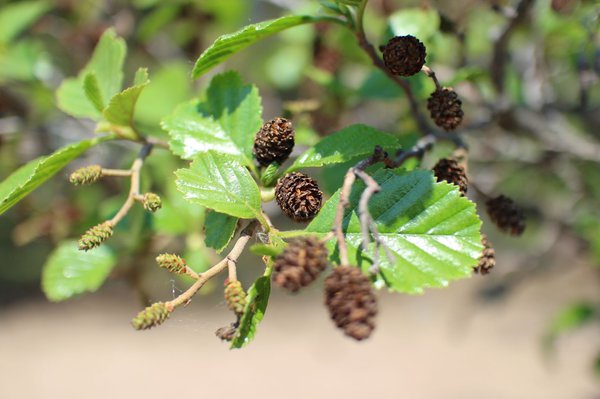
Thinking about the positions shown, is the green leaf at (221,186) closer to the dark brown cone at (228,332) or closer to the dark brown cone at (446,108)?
the dark brown cone at (228,332)

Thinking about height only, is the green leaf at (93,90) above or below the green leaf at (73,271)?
above

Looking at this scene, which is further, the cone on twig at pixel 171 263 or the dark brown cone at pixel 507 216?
the dark brown cone at pixel 507 216

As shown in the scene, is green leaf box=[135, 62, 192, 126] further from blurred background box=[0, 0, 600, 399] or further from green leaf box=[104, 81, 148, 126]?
green leaf box=[104, 81, 148, 126]

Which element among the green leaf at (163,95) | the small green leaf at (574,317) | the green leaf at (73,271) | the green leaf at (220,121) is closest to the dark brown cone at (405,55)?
the green leaf at (220,121)

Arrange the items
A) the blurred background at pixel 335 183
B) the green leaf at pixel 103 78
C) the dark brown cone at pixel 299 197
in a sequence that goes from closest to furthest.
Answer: the dark brown cone at pixel 299 197, the green leaf at pixel 103 78, the blurred background at pixel 335 183

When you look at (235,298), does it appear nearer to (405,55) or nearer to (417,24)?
(405,55)

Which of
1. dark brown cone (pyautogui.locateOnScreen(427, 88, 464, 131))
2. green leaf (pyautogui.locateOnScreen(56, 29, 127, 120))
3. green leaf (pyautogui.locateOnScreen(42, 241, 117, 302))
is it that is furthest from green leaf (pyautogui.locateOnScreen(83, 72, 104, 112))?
dark brown cone (pyautogui.locateOnScreen(427, 88, 464, 131))

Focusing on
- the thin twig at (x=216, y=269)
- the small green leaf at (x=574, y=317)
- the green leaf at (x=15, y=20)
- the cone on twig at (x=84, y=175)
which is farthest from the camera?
the small green leaf at (x=574, y=317)

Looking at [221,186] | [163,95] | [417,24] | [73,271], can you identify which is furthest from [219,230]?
[163,95]
